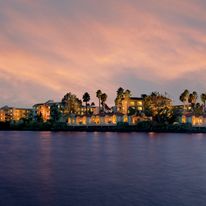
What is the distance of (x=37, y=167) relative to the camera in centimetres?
5303

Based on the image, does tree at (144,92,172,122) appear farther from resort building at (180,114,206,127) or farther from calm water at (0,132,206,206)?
calm water at (0,132,206,206)

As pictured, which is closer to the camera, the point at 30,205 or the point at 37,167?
the point at 30,205

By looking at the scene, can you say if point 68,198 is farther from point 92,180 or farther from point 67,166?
point 67,166

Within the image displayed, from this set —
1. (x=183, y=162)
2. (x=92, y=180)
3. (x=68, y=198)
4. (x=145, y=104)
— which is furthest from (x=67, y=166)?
(x=145, y=104)

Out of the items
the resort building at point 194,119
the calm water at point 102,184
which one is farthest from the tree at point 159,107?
the calm water at point 102,184

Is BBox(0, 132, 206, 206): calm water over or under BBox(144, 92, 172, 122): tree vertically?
under

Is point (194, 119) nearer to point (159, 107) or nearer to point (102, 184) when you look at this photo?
point (159, 107)

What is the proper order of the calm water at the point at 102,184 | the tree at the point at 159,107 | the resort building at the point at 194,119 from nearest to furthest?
the calm water at the point at 102,184 < the tree at the point at 159,107 < the resort building at the point at 194,119

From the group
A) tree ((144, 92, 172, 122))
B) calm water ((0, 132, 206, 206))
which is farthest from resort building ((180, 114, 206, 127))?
calm water ((0, 132, 206, 206))

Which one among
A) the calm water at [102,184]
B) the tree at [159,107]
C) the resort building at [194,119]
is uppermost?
the tree at [159,107]

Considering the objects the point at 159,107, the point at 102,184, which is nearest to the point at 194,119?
the point at 159,107

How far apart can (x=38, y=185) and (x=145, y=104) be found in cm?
14527

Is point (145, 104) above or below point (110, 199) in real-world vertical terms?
above

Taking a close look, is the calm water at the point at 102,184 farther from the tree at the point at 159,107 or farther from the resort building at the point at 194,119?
the resort building at the point at 194,119
